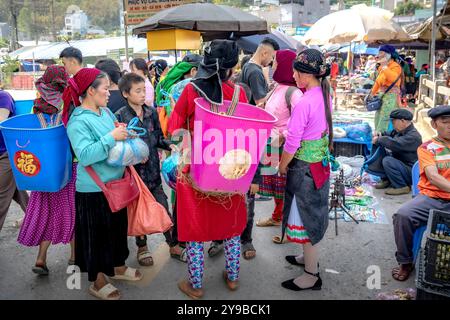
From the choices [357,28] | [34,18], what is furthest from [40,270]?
[34,18]

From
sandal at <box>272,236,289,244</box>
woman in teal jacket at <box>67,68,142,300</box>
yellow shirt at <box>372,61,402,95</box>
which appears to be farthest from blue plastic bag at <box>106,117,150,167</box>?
yellow shirt at <box>372,61,402,95</box>

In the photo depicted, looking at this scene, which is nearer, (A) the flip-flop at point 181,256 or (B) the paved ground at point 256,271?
(B) the paved ground at point 256,271

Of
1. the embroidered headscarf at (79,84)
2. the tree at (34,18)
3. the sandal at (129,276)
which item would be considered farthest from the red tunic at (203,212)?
the tree at (34,18)

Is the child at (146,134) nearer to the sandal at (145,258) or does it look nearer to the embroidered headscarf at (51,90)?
the sandal at (145,258)

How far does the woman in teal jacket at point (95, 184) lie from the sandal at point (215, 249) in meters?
0.81

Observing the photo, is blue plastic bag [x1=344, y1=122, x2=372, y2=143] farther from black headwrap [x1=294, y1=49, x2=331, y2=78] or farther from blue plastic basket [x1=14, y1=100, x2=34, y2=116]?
blue plastic basket [x1=14, y1=100, x2=34, y2=116]

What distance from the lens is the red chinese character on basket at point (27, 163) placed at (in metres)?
2.97

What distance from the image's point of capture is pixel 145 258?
370cm

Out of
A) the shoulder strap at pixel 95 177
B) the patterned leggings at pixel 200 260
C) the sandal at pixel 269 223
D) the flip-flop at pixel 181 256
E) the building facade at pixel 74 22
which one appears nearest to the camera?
the shoulder strap at pixel 95 177

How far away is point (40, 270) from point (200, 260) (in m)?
1.44

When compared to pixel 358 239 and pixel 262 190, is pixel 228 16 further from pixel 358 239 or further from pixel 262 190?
pixel 358 239

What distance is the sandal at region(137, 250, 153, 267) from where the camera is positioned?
3.68 meters

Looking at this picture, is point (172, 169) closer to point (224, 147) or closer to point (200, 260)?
point (200, 260)

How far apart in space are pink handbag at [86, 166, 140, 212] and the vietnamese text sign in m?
6.13
